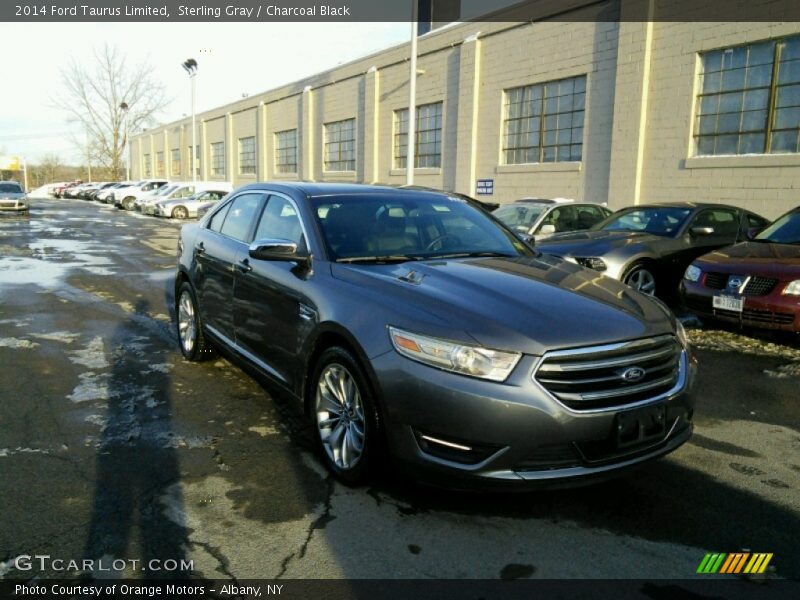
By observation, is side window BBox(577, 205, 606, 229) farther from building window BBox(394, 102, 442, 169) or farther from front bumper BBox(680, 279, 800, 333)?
building window BBox(394, 102, 442, 169)

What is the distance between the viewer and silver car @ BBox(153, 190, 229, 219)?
1224 inches

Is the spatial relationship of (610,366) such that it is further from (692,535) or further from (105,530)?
(105,530)

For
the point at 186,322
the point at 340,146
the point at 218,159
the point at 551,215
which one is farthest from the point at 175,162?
the point at 186,322

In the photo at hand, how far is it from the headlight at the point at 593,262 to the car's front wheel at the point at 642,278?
0.49 meters

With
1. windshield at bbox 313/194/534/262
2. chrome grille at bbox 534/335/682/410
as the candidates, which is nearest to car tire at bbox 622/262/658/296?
windshield at bbox 313/194/534/262

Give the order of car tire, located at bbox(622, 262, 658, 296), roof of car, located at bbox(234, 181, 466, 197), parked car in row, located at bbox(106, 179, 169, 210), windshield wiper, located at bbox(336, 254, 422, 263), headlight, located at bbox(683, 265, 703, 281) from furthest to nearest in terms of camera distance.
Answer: parked car in row, located at bbox(106, 179, 169, 210) < car tire, located at bbox(622, 262, 658, 296) < headlight, located at bbox(683, 265, 703, 281) < roof of car, located at bbox(234, 181, 466, 197) < windshield wiper, located at bbox(336, 254, 422, 263)

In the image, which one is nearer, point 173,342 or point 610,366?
point 610,366

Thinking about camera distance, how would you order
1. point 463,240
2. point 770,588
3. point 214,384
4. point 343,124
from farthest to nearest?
1. point 343,124
2. point 214,384
3. point 463,240
4. point 770,588

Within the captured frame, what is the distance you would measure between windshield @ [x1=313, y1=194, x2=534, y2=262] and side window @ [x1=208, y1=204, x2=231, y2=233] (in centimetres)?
167

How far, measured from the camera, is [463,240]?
4.53 metres

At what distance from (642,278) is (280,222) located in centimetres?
556

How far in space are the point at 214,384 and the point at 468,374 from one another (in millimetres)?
3090

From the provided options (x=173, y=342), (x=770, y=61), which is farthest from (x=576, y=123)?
(x=173, y=342)

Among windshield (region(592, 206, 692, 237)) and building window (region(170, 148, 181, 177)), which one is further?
building window (region(170, 148, 181, 177))
